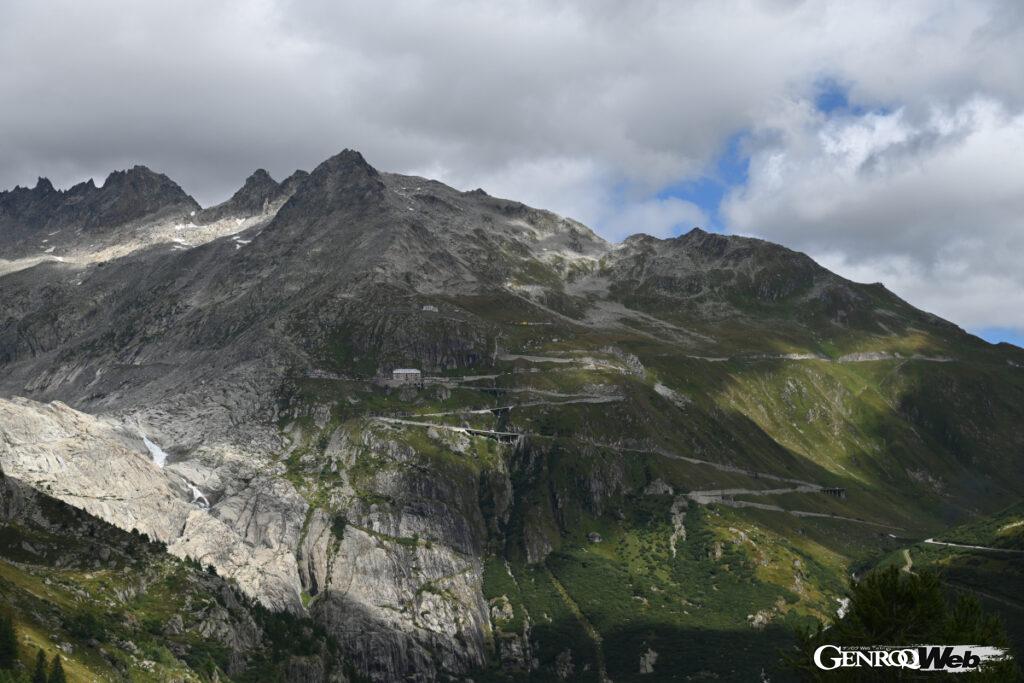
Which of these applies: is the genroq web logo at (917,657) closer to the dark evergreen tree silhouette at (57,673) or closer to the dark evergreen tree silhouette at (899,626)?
the dark evergreen tree silhouette at (899,626)

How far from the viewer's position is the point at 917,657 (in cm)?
6688

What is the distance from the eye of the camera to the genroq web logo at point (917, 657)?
67.7 metres

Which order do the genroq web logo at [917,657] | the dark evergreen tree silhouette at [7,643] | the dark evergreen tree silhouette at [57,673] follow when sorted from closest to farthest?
the genroq web logo at [917,657], the dark evergreen tree silhouette at [57,673], the dark evergreen tree silhouette at [7,643]

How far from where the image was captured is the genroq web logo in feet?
222

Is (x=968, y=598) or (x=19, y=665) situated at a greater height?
(x=968, y=598)

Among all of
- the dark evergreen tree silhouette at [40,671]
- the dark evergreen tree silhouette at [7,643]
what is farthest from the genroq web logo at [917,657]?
the dark evergreen tree silhouette at [7,643]

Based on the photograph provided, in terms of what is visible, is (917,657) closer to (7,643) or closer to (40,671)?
(40,671)

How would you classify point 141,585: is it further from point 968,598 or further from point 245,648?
point 968,598

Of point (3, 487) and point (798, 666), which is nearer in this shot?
point (798, 666)

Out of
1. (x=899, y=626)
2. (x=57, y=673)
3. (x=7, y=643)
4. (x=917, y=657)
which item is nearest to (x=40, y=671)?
(x=57, y=673)

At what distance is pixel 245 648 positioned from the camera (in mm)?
195375

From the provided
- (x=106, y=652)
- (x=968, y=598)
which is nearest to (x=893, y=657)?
(x=968, y=598)

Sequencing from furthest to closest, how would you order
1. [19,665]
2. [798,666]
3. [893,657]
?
[19,665] → [798,666] → [893,657]

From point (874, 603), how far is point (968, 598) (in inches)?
349
